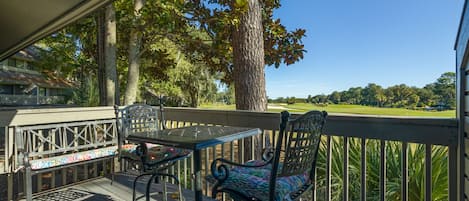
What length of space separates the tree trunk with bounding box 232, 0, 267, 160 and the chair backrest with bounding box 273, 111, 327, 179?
2.21 metres

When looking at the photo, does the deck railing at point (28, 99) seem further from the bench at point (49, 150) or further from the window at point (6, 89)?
the bench at point (49, 150)

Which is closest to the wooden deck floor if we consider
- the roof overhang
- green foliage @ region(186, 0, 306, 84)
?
the roof overhang

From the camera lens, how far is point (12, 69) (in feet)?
43.2

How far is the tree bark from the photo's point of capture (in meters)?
3.95

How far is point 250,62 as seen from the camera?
3949mm

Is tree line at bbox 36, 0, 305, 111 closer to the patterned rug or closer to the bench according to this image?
the bench

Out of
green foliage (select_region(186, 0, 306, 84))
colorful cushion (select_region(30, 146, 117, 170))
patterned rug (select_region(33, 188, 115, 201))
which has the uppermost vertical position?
green foliage (select_region(186, 0, 306, 84))

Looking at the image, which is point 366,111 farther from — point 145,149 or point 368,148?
point 145,149

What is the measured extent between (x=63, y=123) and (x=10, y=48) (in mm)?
2550

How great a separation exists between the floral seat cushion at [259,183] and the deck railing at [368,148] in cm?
53

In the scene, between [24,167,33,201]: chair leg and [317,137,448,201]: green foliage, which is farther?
[24,167,33,201]: chair leg

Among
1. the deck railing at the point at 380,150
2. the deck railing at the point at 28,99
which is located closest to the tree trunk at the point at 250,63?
the deck railing at the point at 380,150

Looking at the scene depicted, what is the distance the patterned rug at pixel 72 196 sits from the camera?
9.81 ft

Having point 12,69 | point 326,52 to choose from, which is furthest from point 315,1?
point 12,69
